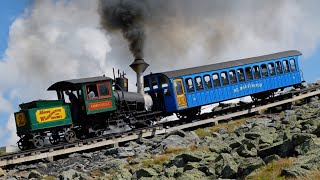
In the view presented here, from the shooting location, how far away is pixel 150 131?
23.5m

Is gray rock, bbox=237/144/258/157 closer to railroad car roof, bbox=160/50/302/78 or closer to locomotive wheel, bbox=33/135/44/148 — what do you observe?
locomotive wheel, bbox=33/135/44/148

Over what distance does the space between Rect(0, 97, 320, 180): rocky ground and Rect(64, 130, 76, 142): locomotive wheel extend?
5.05ft

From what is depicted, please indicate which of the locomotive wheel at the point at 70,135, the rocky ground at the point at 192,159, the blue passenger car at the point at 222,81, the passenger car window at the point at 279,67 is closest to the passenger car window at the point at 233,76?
the blue passenger car at the point at 222,81

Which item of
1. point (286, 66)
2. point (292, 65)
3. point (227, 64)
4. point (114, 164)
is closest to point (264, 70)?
point (286, 66)

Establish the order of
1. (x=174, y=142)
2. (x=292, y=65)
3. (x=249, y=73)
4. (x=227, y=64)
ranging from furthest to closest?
(x=292, y=65)
(x=249, y=73)
(x=227, y=64)
(x=174, y=142)

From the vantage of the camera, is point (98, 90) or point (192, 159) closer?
point (192, 159)

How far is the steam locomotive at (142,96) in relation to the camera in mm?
20516

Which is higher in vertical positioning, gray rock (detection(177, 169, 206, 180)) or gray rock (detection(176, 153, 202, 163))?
gray rock (detection(176, 153, 202, 163))

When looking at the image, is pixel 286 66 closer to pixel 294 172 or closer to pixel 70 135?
pixel 70 135

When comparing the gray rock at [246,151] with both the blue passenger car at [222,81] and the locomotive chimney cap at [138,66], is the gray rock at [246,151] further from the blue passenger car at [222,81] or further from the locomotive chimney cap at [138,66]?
the locomotive chimney cap at [138,66]

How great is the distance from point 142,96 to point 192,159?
1103 cm

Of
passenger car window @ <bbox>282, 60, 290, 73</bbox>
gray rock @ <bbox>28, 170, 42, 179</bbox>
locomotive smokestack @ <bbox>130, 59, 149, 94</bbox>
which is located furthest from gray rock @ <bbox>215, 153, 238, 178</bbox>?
passenger car window @ <bbox>282, 60, 290, 73</bbox>

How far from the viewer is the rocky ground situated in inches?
439

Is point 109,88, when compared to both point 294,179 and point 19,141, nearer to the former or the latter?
point 19,141
